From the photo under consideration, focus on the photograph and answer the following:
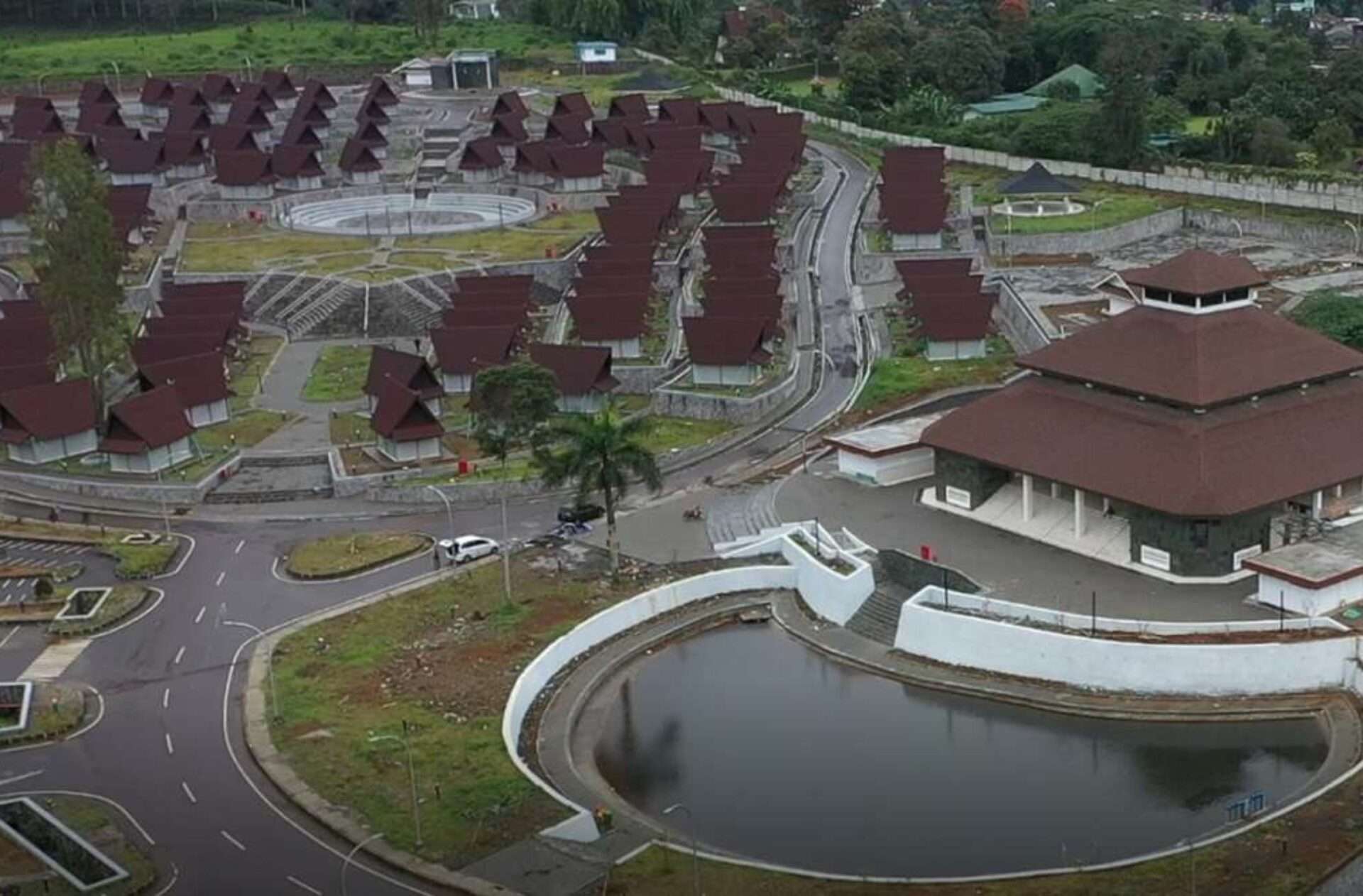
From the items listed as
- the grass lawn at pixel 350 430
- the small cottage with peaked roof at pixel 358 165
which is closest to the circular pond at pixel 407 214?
the small cottage with peaked roof at pixel 358 165

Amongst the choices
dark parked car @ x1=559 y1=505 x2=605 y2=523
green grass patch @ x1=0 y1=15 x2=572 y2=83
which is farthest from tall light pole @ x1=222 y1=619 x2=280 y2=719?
green grass patch @ x1=0 y1=15 x2=572 y2=83

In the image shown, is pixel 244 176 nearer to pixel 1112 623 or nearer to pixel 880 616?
pixel 880 616

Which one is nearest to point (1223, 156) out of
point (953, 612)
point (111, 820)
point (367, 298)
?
point (367, 298)

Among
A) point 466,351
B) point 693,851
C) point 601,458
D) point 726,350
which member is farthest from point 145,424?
point 693,851

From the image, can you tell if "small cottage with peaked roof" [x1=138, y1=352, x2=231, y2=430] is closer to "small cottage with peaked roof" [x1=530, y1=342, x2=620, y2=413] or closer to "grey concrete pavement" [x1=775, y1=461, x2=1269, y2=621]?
"small cottage with peaked roof" [x1=530, y1=342, x2=620, y2=413]

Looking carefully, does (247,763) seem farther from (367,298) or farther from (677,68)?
(677,68)

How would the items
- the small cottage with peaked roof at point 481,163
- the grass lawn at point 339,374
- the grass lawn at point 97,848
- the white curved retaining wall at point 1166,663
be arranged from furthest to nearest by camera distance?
the small cottage with peaked roof at point 481,163 < the grass lawn at point 339,374 < the white curved retaining wall at point 1166,663 < the grass lawn at point 97,848

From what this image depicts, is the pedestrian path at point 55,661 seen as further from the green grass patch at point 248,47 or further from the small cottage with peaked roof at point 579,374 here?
the green grass patch at point 248,47
